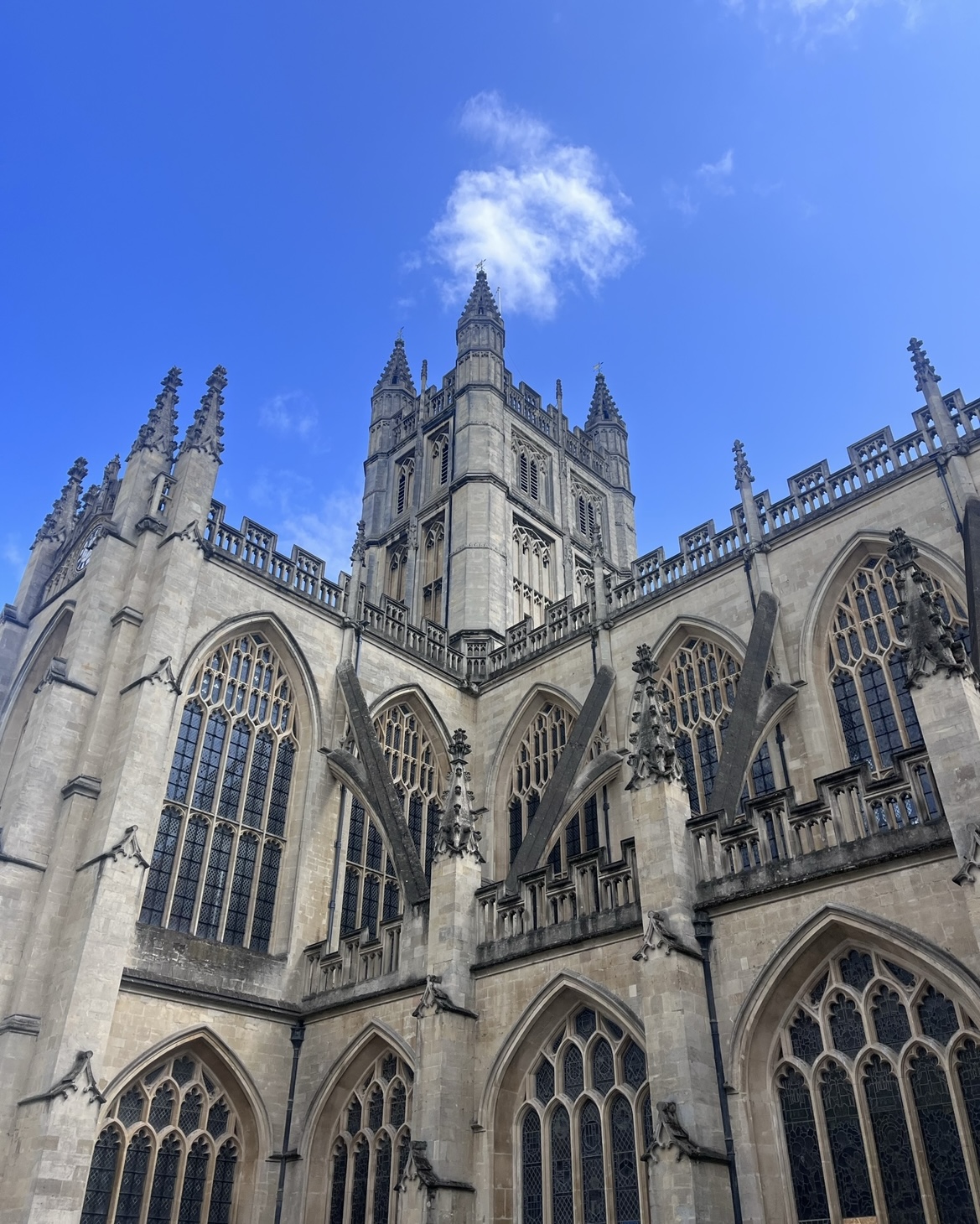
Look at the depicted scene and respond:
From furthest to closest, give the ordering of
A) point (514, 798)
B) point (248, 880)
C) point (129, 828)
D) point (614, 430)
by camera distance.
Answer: point (614, 430), point (514, 798), point (248, 880), point (129, 828)

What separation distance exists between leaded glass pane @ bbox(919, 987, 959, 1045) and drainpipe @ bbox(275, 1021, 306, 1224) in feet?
34.9

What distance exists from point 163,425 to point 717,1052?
55.0 ft

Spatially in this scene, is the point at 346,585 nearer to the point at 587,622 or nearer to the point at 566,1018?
the point at 587,622

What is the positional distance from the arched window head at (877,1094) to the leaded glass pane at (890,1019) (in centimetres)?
1

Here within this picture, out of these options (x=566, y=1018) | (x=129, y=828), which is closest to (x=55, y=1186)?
(x=129, y=828)

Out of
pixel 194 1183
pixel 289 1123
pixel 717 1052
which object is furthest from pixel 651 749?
pixel 194 1183

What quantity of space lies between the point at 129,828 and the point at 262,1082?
A: 193 inches

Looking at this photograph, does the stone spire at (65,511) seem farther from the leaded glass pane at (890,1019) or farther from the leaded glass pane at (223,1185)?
the leaded glass pane at (890,1019)

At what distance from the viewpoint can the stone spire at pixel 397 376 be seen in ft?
127

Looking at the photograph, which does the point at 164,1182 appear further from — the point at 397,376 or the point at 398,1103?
the point at 397,376

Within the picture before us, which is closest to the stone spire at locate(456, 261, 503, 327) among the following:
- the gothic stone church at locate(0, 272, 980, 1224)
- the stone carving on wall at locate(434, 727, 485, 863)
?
the gothic stone church at locate(0, 272, 980, 1224)

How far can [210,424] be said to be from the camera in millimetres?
21609

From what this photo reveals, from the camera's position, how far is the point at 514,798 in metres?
22.6

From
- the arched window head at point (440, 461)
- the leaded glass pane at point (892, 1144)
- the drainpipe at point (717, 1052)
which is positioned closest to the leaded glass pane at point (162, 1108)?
the drainpipe at point (717, 1052)
